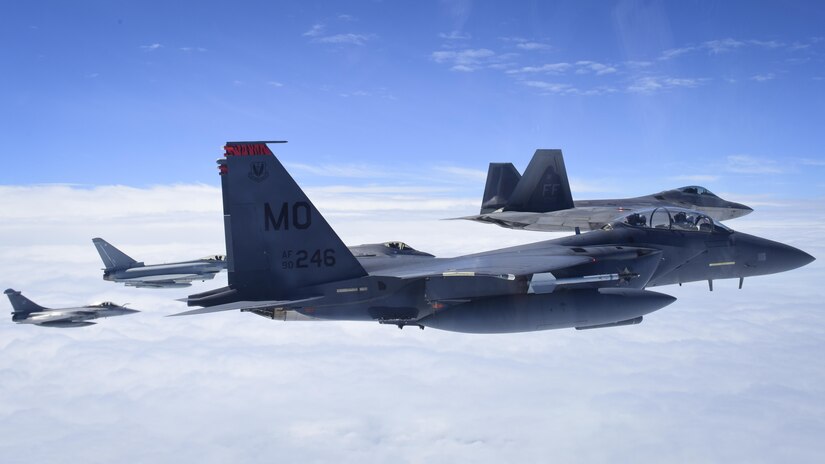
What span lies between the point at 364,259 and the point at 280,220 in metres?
3.68

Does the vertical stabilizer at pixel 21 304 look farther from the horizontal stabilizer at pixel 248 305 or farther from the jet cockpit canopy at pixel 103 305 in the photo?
the horizontal stabilizer at pixel 248 305

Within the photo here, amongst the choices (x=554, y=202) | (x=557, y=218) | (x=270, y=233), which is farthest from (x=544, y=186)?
(x=270, y=233)

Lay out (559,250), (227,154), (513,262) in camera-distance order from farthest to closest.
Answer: (559,250) → (513,262) → (227,154)

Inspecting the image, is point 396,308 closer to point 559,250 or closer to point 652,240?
point 559,250

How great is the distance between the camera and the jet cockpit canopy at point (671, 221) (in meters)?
15.8

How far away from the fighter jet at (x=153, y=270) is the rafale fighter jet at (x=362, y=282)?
74.2 feet

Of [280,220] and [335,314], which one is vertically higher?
[280,220]

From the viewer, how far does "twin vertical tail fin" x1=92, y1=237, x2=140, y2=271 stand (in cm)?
3497

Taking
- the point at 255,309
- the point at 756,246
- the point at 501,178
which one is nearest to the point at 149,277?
the point at 501,178

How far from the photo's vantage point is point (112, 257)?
35.2 metres

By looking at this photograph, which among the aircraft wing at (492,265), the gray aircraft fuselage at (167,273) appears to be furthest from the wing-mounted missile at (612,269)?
the gray aircraft fuselage at (167,273)

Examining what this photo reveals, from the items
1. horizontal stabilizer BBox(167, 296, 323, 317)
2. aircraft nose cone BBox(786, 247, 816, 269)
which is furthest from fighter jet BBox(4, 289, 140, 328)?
aircraft nose cone BBox(786, 247, 816, 269)

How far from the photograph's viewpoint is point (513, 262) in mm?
13844

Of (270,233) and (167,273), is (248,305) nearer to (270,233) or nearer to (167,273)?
(270,233)
